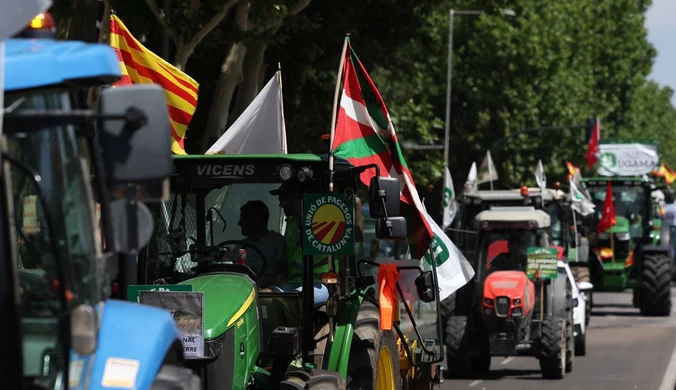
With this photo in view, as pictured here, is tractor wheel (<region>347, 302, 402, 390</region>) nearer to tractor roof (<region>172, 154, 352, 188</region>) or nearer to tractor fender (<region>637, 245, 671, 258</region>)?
tractor roof (<region>172, 154, 352, 188</region>)

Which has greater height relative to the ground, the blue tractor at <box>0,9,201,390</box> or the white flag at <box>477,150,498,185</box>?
the white flag at <box>477,150,498,185</box>

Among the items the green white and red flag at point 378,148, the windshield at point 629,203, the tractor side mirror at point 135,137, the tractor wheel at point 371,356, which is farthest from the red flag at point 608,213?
the tractor side mirror at point 135,137

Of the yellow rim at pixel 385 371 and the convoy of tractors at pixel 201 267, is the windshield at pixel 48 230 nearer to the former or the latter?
the convoy of tractors at pixel 201 267

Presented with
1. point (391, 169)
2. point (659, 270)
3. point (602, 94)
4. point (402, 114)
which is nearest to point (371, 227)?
point (402, 114)

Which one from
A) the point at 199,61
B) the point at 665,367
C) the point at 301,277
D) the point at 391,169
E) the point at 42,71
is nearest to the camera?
the point at 42,71

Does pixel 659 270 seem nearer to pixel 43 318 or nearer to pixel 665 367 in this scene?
pixel 665 367

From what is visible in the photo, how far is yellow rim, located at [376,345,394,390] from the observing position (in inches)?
393

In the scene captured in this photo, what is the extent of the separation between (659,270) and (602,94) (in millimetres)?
45231

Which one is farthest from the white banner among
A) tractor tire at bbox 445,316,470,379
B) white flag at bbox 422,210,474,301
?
white flag at bbox 422,210,474,301

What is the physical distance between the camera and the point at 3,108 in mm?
4863

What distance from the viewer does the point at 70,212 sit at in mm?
5094

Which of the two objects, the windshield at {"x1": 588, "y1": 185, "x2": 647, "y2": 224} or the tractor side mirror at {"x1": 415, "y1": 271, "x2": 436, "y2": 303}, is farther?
the windshield at {"x1": 588, "y1": 185, "x2": 647, "y2": 224}

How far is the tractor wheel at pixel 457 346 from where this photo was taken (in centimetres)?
1773

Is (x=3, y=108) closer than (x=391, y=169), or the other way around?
(x=3, y=108)
